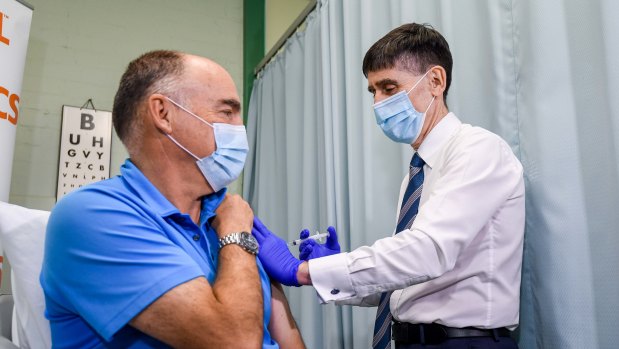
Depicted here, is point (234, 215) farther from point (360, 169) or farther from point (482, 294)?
point (360, 169)

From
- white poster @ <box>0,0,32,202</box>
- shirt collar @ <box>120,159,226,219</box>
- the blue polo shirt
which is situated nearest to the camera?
the blue polo shirt

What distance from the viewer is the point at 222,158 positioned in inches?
46.8

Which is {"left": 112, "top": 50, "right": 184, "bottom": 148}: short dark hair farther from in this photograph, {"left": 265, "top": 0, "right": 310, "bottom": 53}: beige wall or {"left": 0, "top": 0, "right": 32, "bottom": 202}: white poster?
{"left": 265, "top": 0, "right": 310, "bottom": 53}: beige wall

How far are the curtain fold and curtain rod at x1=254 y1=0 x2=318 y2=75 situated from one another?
0.67ft

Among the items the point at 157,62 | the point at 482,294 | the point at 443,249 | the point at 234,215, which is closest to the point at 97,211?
the point at 234,215

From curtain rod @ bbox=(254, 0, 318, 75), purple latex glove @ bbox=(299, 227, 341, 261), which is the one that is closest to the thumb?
purple latex glove @ bbox=(299, 227, 341, 261)

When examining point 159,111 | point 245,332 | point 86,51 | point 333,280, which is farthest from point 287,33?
point 245,332

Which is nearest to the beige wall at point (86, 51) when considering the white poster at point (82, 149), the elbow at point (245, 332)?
the white poster at point (82, 149)

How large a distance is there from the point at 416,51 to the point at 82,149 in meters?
2.19

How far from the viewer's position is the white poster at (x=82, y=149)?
287 centimetres

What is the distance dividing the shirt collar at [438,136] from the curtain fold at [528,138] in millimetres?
119

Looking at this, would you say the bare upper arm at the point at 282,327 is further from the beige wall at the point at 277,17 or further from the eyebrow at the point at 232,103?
the beige wall at the point at 277,17

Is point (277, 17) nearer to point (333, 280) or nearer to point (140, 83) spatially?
point (140, 83)

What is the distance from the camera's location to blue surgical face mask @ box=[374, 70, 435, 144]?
1.43 m
